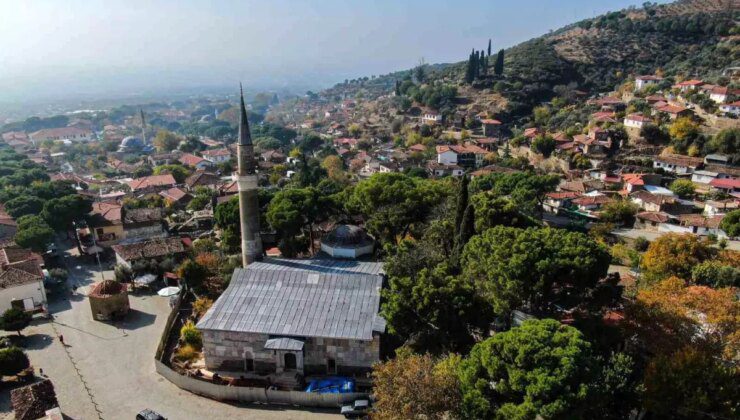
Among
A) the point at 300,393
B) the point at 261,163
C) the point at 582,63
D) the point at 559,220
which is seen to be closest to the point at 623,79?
the point at 582,63

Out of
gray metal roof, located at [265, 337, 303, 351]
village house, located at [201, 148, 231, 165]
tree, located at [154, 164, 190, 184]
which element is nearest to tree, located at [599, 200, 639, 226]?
gray metal roof, located at [265, 337, 303, 351]

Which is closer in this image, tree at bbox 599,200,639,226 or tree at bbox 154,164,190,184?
tree at bbox 599,200,639,226

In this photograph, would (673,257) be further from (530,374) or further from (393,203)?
(530,374)

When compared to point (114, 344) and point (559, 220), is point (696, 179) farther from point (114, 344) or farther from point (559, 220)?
point (114, 344)

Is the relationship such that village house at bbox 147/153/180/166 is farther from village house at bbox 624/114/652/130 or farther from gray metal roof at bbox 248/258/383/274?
village house at bbox 624/114/652/130

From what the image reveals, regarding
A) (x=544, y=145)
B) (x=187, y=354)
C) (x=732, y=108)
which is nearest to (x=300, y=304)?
(x=187, y=354)

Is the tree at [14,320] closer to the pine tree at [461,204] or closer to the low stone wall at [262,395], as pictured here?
the low stone wall at [262,395]

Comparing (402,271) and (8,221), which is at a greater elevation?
(402,271)
